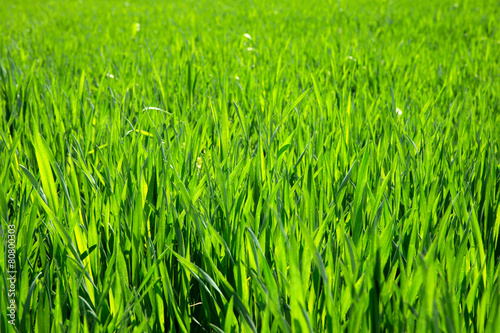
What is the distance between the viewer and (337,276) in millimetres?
655

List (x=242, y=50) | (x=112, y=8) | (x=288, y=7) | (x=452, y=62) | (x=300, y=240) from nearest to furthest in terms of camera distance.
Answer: (x=300, y=240), (x=452, y=62), (x=242, y=50), (x=288, y=7), (x=112, y=8)

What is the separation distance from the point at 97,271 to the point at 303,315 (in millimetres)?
398

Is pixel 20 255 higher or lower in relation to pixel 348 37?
lower

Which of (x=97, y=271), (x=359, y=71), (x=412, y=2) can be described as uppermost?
(x=412, y=2)

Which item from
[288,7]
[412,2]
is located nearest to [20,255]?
[288,7]

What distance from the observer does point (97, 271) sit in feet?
2.37

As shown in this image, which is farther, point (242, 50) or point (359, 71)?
point (242, 50)

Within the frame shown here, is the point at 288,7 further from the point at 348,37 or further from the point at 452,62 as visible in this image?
the point at 452,62

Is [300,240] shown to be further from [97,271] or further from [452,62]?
[452,62]

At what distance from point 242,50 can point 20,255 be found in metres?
2.52

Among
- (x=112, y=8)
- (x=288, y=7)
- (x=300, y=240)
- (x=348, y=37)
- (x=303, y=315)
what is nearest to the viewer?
(x=303, y=315)

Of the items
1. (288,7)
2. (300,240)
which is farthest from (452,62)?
(288,7)

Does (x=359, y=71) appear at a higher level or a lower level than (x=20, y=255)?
higher

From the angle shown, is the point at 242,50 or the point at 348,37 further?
the point at 348,37
